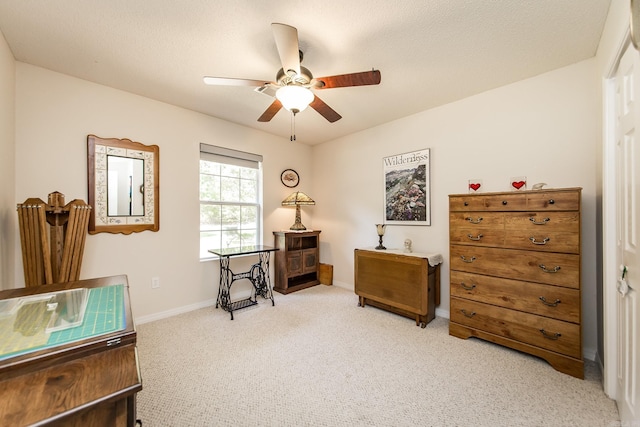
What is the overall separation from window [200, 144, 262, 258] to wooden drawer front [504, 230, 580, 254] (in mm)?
3128

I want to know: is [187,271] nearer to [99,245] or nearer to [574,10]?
[99,245]

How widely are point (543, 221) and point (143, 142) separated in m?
3.90

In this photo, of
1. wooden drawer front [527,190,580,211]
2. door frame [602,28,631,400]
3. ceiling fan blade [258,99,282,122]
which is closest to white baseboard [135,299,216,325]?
ceiling fan blade [258,99,282,122]

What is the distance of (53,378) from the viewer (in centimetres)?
67

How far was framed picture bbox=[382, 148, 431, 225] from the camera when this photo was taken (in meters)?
3.16

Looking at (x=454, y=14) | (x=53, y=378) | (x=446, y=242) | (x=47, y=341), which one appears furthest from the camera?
(x=446, y=242)

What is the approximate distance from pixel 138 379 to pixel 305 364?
1.61 metres

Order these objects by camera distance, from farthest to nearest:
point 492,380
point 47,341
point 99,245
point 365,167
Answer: point 365,167, point 99,245, point 492,380, point 47,341

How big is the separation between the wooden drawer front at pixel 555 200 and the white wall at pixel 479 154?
0.45 metres

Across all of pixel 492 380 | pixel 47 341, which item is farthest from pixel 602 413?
pixel 47 341

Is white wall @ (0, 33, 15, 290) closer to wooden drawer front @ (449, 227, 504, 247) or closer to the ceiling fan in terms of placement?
the ceiling fan

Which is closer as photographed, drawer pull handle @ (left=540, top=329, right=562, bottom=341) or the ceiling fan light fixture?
the ceiling fan light fixture

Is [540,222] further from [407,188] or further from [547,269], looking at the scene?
[407,188]

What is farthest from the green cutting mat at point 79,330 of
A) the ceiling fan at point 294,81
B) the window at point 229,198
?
the window at point 229,198
